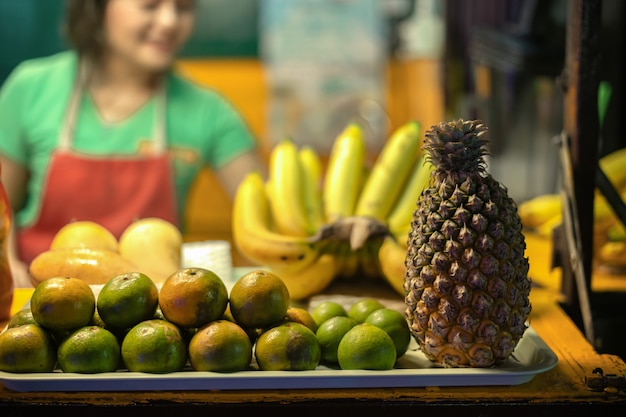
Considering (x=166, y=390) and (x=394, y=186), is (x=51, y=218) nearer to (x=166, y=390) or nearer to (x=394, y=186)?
(x=394, y=186)

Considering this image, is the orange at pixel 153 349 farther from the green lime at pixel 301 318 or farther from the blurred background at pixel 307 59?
the blurred background at pixel 307 59

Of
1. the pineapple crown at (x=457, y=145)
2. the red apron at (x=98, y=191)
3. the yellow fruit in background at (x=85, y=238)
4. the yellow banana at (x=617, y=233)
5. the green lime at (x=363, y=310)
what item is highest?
the pineapple crown at (x=457, y=145)

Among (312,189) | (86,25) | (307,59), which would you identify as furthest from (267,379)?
(307,59)

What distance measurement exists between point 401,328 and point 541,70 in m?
1.63

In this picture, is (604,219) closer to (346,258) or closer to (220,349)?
(346,258)

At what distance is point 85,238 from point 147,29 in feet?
5.66

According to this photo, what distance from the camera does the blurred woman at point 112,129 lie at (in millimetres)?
3084

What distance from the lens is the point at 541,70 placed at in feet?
8.68

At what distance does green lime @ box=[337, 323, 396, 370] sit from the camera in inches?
46.1

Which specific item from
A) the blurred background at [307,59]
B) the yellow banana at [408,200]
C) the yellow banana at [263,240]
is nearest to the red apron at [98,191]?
the blurred background at [307,59]

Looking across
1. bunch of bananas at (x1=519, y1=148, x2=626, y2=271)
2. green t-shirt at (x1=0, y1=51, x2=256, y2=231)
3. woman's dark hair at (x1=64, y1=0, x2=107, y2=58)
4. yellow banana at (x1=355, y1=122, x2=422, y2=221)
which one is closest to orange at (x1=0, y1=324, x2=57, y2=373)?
yellow banana at (x1=355, y1=122, x2=422, y2=221)

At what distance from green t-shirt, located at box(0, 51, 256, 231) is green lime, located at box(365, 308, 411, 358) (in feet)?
6.67

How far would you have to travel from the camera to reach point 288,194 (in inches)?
70.4

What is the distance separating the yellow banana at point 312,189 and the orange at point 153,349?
24.9 inches
